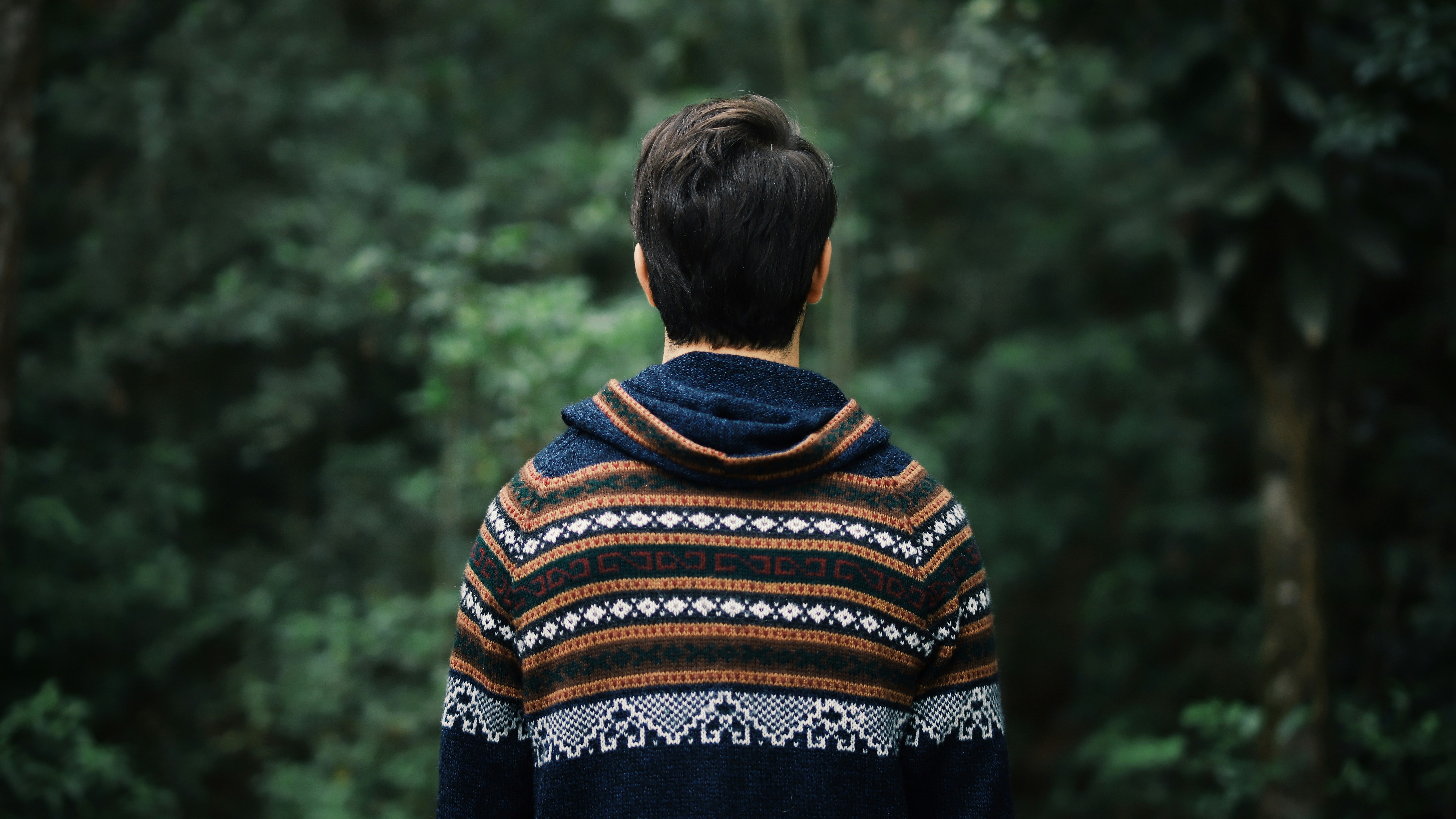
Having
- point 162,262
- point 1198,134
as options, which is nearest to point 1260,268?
point 1198,134

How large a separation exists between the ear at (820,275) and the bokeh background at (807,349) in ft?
7.90

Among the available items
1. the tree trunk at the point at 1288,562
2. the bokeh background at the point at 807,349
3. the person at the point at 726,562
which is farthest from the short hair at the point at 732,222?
the tree trunk at the point at 1288,562

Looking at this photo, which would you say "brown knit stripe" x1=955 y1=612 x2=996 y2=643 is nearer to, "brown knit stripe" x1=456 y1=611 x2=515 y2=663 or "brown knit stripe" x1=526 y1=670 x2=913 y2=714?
"brown knit stripe" x1=526 y1=670 x2=913 y2=714

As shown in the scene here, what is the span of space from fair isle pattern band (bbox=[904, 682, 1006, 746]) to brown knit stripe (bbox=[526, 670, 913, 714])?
11 centimetres

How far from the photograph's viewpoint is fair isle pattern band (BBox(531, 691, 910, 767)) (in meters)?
1.07

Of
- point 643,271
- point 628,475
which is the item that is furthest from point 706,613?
point 643,271

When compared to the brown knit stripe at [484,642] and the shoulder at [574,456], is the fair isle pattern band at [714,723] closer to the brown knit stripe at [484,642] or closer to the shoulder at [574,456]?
the brown knit stripe at [484,642]

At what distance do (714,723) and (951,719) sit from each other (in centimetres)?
29

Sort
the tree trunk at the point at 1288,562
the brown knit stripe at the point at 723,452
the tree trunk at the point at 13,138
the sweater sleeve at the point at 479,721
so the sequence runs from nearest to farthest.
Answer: the brown knit stripe at the point at 723,452, the sweater sleeve at the point at 479,721, the tree trunk at the point at 13,138, the tree trunk at the point at 1288,562

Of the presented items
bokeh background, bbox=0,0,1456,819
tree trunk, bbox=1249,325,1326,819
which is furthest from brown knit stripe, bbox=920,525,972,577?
tree trunk, bbox=1249,325,1326,819

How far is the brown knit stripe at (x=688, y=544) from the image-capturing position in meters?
1.07

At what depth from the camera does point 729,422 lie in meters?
1.07

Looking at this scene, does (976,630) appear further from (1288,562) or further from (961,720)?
(1288,562)

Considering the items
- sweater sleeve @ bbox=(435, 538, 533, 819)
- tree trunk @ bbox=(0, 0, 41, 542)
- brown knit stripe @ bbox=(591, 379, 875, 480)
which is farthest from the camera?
tree trunk @ bbox=(0, 0, 41, 542)
